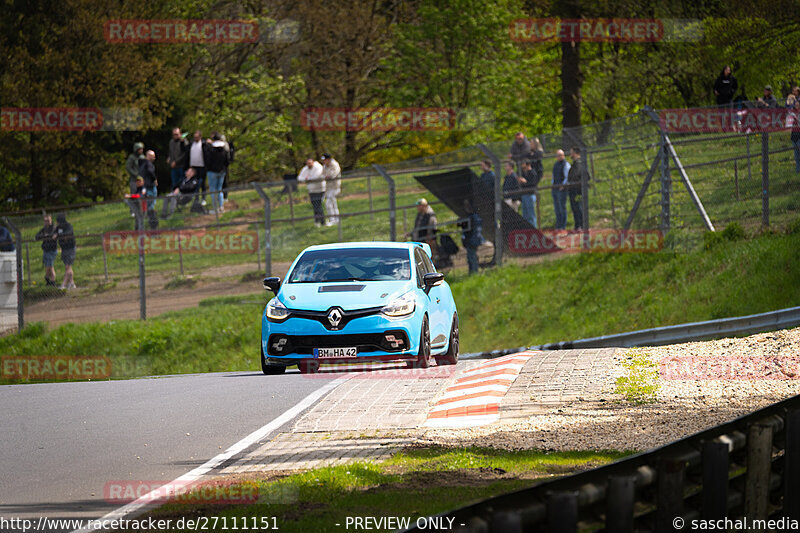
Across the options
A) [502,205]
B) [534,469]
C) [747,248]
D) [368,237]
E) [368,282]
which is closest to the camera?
[534,469]

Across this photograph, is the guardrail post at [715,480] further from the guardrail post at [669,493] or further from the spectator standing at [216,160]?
the spectator standing at [216,160]

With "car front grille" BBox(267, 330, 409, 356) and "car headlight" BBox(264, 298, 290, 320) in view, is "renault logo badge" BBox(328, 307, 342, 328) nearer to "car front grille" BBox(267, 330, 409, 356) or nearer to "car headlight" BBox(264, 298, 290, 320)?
"car front grille" BBox(267, 330, 409, 356)

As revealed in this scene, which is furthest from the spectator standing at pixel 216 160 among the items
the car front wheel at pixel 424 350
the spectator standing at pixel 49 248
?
the car front wheel at pixel 424 350

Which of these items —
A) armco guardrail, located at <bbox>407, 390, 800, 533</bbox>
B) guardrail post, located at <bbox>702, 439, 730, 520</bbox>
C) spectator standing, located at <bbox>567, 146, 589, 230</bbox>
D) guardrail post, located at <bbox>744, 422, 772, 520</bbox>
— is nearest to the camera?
armco guardrail, located at <bbox>407, 390, 800, 533</bbox>

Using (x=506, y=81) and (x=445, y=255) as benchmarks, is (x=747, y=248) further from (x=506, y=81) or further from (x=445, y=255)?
(x=506, y=81)

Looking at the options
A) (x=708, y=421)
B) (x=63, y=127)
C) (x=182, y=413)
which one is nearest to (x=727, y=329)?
(x=708, y=421)

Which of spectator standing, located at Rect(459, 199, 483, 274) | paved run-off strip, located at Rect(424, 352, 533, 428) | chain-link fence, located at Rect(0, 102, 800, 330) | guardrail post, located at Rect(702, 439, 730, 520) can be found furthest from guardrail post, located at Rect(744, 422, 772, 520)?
spectator standing, located at Rect(459, 199, 483, 274)

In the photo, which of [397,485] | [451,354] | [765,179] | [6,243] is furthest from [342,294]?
[6,243]

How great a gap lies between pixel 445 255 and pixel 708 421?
58.4 feet

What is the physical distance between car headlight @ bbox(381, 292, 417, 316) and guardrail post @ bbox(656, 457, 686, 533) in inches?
335

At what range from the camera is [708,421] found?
10.3m

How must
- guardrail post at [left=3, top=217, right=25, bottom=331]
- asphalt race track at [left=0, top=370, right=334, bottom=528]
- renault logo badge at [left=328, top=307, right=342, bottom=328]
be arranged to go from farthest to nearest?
guardrail post at [left=3, top=217, right=25, bottom=331] < renault logo badge at [left=328, top=307, right=342, bottom=328] < asphalt race track at [left=0, top=370, right=334, bottom=528]

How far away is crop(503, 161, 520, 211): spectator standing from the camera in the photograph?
2680 cm

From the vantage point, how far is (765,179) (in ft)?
74.6
